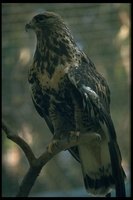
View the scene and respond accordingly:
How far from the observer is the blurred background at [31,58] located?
4957 mm

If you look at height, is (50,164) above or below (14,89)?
below

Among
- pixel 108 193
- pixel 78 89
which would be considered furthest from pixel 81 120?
pixel 108 193

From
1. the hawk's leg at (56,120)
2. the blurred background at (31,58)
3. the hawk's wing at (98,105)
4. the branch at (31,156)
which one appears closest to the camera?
the branch at (31,156)

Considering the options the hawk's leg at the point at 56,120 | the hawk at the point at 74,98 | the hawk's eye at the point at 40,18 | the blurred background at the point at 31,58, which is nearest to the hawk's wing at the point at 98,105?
the hawk at the point at 74,98

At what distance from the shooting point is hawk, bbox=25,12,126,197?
270 cm

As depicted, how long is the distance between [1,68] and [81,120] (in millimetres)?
2315

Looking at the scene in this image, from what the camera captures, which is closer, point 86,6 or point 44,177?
point 86,6

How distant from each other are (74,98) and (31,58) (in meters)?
2.51

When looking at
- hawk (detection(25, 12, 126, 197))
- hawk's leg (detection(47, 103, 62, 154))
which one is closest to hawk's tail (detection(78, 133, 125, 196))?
hawk (detection(25, 12, 126, 197))

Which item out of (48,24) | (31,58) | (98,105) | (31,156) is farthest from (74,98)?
(31,58)

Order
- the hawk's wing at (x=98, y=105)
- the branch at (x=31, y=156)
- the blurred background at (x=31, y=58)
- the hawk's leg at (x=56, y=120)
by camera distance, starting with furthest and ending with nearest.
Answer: the blurred background at (x=31, y=58), the hawk's leg at (x=56, y=120), the hawk's wing at (x=98, y=105), the branch at (x=31, y=156)

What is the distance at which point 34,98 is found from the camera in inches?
113

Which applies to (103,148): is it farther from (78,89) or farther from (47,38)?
(47,38)

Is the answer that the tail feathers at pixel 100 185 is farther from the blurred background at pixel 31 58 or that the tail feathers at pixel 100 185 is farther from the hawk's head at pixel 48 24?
the blurred background at pixel 31 58
